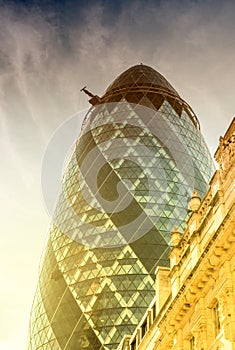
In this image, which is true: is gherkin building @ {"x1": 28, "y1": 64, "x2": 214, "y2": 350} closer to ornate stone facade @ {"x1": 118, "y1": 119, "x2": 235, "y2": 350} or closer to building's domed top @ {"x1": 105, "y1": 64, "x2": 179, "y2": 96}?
building's domed top @ {"x1": 105, "y1": 64, "x2": 179, "y2": 96}

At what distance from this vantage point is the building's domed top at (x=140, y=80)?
8456 cm

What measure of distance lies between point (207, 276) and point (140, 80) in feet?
221

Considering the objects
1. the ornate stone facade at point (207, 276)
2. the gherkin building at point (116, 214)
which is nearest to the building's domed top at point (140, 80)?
the gherkin building at point (116, 214)

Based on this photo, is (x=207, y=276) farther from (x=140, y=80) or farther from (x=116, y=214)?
(x=140, y=80)

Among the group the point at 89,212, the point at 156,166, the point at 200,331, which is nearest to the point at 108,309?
the point at 89,212

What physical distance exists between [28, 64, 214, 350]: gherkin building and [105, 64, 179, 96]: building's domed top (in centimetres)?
97

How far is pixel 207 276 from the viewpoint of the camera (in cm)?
2016

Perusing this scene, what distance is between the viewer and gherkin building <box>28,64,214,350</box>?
59.9 metres

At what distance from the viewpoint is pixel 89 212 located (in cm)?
6919

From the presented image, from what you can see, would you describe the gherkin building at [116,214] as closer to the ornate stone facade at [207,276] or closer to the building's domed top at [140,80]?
the building's domed top at [140,80]

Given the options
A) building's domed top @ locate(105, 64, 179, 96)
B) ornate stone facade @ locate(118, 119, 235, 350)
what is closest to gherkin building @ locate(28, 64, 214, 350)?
building's domed top @ locate(105, 64, 179, 96)

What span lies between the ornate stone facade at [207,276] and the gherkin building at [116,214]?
3467 cm

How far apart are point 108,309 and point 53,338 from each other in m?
7.61

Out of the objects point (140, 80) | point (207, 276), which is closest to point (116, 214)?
point (140, 80)
